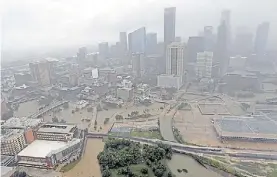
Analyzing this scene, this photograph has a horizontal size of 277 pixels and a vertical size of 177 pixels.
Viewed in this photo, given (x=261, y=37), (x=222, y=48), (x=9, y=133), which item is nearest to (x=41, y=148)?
(x=9, y=133)

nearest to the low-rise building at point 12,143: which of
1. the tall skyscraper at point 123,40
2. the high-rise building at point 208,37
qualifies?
the high-rise building at point 208,37

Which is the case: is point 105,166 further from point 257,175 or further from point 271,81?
point 271,81

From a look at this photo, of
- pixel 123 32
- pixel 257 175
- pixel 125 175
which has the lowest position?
pixel 257 175

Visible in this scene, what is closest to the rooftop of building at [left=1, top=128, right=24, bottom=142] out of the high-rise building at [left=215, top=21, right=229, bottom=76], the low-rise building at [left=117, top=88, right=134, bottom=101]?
the low-rise building at [left=117, top=88, right=134, bottom=101]

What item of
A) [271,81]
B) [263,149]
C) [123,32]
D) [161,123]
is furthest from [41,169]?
[123,32]

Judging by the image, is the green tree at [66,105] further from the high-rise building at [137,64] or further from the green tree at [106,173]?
the green tree at [106,173]

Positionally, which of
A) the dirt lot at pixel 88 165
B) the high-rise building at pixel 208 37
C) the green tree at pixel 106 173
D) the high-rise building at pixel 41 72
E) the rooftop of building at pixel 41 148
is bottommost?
the dirt lot at pixel 88 165

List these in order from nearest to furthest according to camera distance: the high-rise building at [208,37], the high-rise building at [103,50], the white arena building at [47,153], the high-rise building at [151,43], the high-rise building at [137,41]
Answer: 1. the white arena building at [47,153]
2. the high-rise building at [208,37]
3. the high-rise building at [137,41]
4. the high-rise building at [151,43]
5. the high-rise building at [103,50]
